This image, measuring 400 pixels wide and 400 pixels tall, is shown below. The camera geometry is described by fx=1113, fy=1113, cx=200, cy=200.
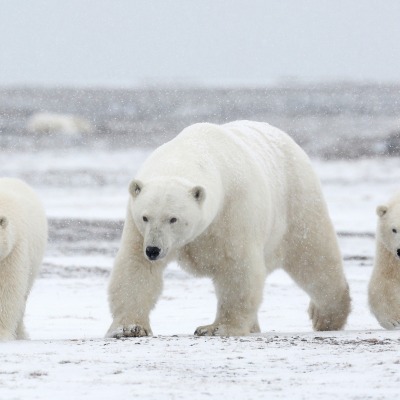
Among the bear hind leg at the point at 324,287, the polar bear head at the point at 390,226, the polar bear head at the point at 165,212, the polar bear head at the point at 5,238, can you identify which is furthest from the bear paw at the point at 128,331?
the polar bear head at the point at 390,226

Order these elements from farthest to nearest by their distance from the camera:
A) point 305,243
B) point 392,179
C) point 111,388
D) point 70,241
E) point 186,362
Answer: point 392,179 → point 70,241 → point 305,243 → point 186,362 → point 111,388

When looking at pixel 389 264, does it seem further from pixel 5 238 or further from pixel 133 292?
pixel 5 238

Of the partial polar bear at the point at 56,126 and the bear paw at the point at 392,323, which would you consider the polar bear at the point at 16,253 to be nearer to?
the bear paw at the point at 392,323

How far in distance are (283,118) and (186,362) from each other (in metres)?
31.8

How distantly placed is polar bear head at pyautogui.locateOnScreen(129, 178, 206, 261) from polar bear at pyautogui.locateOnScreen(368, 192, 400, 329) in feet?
4.95

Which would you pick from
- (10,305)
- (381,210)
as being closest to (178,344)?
(10,305)

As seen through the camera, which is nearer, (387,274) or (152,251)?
(152,251)

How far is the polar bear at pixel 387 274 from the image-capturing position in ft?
21.0

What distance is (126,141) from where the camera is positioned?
27281mm

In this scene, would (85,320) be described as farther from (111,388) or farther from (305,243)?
(111,388)

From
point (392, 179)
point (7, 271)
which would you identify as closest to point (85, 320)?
point (7, 271)

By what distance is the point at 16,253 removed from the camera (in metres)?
5.91

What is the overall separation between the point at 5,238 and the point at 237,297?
1.24m

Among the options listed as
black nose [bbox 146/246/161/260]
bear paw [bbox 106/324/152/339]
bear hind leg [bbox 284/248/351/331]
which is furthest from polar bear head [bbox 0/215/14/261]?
bear hind leg [bbox 284/248/351/331]
